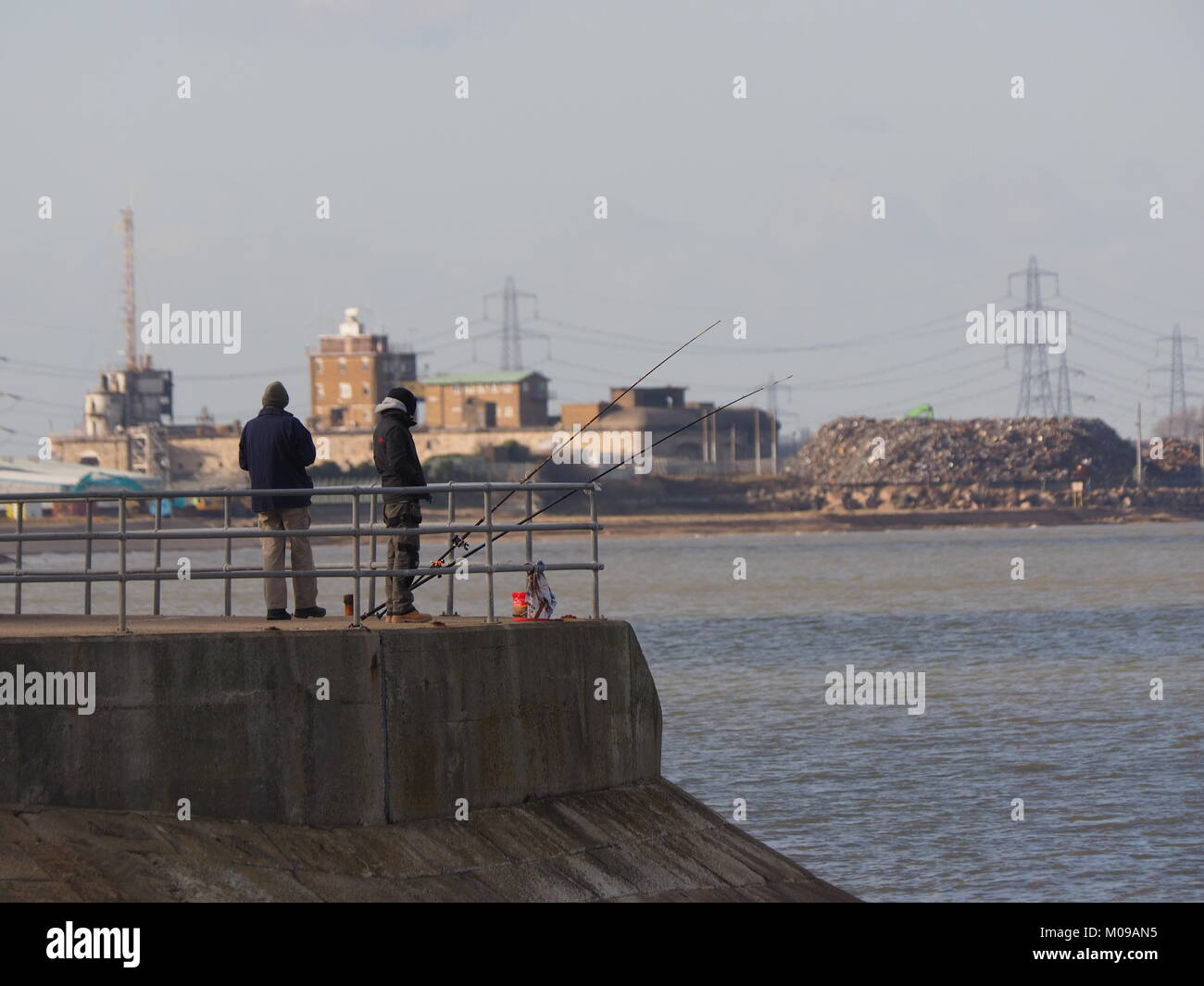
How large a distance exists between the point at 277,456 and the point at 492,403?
181934mm

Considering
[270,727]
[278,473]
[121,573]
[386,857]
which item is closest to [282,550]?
[278,473]

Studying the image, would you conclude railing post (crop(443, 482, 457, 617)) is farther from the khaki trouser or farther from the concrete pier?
the khaki trouser

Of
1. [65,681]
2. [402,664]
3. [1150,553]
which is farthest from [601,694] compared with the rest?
[1150,553]

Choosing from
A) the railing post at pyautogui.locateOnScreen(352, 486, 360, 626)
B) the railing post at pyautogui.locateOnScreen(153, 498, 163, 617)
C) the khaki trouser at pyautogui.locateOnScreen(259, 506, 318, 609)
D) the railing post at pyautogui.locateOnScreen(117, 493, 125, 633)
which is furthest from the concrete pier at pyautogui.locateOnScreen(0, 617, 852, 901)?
the khaki trouser at pyautogui.locateOnScreen(259, 506, 318, 609)

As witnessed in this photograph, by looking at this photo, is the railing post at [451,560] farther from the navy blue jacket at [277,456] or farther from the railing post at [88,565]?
the railing post at [88,565]

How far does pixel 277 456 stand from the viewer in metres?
13.6

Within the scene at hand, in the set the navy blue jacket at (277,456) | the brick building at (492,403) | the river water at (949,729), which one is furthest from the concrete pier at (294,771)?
the brick building at (492,403)

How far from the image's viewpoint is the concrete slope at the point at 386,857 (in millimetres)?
11047

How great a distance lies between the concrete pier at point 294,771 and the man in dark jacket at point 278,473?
2.65ft

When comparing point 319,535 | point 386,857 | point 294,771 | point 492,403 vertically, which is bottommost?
point 386,857

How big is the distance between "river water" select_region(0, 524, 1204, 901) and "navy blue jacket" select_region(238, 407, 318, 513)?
23.4ft

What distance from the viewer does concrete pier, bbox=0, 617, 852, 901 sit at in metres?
11.3

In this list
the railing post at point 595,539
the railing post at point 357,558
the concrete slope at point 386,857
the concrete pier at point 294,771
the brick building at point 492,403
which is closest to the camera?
the concrete slope at point 386,857

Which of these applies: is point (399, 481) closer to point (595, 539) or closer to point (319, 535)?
point (319, 535)
